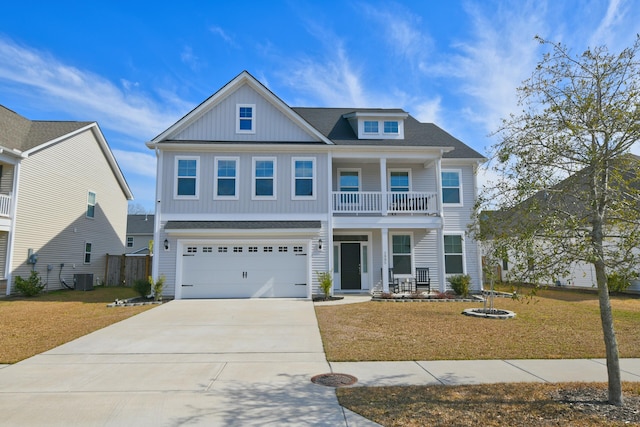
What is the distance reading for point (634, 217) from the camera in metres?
4.54

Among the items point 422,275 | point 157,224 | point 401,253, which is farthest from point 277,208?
point 422,275

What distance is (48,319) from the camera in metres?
10.8

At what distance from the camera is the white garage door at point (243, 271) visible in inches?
603

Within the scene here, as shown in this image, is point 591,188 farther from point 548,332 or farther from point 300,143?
point 300,143

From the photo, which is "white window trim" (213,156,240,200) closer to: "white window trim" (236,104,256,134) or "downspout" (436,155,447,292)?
"white window trim" (236,104,256,134)

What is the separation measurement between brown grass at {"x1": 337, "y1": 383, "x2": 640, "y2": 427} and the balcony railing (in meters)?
11.2

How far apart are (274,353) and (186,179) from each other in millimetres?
10303

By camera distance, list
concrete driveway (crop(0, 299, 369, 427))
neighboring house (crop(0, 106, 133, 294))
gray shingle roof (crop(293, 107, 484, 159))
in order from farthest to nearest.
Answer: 1. gray shingle roof (crop(293, 107, 484, 159))
2. neighboring house (crop(0, 106, 133, 294))
3. concrete driveway (crop(0, 299, 369, 427))

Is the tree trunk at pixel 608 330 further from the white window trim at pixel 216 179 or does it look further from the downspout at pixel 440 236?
the white window trim at pixel 216 179

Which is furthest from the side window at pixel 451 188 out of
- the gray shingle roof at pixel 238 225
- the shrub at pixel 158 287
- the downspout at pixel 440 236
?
the shrub at pixel 158 287

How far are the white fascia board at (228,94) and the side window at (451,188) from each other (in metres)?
5.71

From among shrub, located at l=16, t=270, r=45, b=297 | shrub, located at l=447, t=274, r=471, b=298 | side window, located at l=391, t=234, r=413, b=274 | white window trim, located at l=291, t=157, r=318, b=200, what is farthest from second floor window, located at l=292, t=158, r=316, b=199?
shrub, located at l=16, t=270, r=45, b=297

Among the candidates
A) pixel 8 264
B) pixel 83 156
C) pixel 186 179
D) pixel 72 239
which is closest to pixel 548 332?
pixel 186 179

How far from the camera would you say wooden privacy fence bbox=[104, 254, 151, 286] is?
2248 cm
